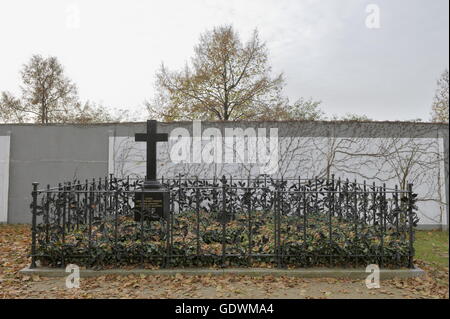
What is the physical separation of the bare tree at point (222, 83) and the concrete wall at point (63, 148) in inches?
255

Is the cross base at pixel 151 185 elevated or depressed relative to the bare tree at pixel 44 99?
depressed

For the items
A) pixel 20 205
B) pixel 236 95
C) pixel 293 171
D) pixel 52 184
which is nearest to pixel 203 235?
pixel 293 171

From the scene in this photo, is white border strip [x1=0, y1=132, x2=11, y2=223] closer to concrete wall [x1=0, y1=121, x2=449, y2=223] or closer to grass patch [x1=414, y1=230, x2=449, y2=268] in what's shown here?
concrete wall [x1=0, y1=121, x2=449, y2=223]

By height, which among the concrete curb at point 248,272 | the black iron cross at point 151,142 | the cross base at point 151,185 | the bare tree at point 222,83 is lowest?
the concrete curb at point 248,272

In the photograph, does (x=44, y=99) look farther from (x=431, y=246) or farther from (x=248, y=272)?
(x=431, y=246)

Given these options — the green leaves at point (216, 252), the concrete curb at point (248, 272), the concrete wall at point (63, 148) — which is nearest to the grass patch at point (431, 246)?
the concrete curb at point (248, 272)

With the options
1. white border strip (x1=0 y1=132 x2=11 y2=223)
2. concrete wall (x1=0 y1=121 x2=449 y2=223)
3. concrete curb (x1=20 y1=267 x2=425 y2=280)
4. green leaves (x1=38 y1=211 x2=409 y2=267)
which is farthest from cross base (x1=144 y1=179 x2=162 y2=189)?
white border strip (x1=0 y1=132 x2=11 y2=223)

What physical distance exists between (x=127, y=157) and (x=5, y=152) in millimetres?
3404

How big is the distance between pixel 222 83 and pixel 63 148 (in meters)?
8.53

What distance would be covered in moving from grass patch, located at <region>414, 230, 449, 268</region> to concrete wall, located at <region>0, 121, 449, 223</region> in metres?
3.36

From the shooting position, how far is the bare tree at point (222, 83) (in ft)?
52.7

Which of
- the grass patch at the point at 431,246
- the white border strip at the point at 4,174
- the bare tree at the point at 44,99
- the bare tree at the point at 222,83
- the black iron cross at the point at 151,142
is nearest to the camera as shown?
→ the grass patch at the point at 431,246

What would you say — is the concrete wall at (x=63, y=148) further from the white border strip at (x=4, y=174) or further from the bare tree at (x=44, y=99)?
the bare tree at (x=44, y=99)

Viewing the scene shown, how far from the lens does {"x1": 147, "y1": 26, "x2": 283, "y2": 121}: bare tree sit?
1606 centimetres
